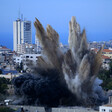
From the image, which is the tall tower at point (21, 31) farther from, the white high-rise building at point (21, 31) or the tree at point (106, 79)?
the tree at point (106, 79)

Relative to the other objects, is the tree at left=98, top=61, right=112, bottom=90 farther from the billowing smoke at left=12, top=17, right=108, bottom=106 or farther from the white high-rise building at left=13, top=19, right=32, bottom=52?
the white high-rise building at left=13, top=19, right=32, bottom=52

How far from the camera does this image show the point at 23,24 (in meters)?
98.4

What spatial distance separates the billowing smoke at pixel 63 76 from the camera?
26922 millimetres

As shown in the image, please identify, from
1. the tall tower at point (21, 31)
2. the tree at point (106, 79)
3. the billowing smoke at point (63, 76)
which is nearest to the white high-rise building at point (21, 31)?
the tall tower at point (21, 31)

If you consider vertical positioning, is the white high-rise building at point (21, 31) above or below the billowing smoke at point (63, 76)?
above

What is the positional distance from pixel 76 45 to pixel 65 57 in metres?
0.98

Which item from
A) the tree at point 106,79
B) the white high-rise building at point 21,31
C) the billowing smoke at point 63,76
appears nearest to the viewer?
the billowing smoke at point 63,76

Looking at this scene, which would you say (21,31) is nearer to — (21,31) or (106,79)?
(21,31)

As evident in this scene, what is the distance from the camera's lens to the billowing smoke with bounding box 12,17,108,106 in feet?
88.3

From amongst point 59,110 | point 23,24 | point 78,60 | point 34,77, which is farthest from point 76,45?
point 23,24

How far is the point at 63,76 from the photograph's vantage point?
27.5 m

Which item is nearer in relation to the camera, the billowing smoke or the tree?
the billowing smoke

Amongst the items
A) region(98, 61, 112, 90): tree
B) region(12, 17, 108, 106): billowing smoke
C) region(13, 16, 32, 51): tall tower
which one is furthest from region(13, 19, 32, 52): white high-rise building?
region(12, 17, 108, 106): billowing smoke

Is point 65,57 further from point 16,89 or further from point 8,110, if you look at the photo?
point 8,110
